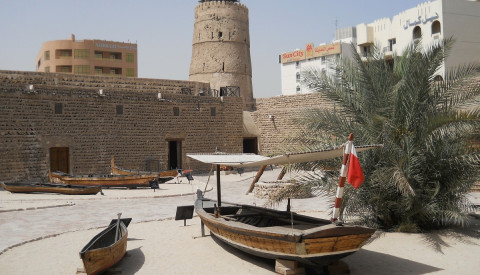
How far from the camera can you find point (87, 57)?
46438mm

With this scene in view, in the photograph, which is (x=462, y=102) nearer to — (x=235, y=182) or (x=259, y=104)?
(x=235, y=182)

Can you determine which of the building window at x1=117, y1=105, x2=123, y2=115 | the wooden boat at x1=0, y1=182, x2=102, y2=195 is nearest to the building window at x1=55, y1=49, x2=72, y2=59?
the building window at x1=117, y1=105, x2=123, y2=115

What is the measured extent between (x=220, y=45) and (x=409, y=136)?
70.4ft

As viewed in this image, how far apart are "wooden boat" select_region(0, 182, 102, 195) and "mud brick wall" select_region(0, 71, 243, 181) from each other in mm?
2383

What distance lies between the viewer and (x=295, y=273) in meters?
6.04

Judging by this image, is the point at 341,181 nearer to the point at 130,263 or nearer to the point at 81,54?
the point at 130,263

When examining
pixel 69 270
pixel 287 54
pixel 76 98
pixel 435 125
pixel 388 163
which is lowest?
pixel 69 270

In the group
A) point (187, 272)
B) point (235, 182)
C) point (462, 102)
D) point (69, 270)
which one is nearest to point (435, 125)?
point (462, 102)

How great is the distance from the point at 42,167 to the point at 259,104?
12.0 metres

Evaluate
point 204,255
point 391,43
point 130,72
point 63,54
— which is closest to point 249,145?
point 391,43

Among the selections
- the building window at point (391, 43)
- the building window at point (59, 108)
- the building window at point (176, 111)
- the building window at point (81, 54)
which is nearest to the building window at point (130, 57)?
the building window at point (81, 54)

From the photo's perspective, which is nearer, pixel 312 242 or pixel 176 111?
pixel 312 242

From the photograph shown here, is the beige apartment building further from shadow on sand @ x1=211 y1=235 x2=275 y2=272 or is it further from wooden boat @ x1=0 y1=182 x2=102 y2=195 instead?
shadow on sand @ x1=211 y1=235 x2=275 y2=272

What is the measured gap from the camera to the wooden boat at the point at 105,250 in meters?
5.99
